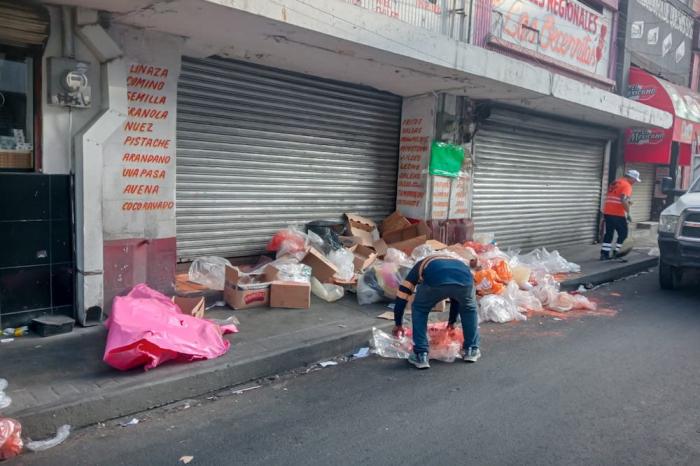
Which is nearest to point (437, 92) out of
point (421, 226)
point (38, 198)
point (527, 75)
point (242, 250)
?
point (527, 75)

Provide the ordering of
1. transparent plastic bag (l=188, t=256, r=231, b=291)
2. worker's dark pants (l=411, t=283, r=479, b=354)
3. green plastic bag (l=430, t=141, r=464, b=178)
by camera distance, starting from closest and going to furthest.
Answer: worker's dark pants (l=411, t=283, r=479, b=354) → transparent plastic bag (l=188, t=256, r=231, b=291) → green plastic bag (l=430, t=141, r=464, b=178)

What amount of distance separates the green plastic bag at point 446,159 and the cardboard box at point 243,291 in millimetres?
3922

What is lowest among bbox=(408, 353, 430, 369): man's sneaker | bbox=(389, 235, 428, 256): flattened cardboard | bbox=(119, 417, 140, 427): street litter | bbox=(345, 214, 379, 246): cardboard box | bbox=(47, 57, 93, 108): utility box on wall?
bbox=(119, 417, 140, 427): street litter

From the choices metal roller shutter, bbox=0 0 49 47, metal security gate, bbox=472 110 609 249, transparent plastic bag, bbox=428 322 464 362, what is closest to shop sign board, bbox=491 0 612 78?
metal security gate, bbox=472 110 609 249

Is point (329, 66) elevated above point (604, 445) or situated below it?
above

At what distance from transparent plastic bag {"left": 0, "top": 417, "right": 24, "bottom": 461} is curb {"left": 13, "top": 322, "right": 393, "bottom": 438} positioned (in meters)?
0.18

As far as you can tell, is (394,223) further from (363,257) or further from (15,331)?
(15,331)

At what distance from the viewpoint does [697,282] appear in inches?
392

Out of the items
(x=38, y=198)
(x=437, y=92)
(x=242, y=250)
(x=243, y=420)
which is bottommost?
(x=243, y=420)

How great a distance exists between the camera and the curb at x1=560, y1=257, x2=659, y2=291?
9.28m

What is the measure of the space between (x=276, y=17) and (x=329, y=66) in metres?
2.33

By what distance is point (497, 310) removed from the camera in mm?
7082

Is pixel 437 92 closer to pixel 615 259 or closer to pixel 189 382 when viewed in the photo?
pixel 615 259

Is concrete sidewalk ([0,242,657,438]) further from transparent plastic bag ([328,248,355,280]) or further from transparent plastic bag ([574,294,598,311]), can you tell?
transparent plastic bag ([574,294,598,311])
